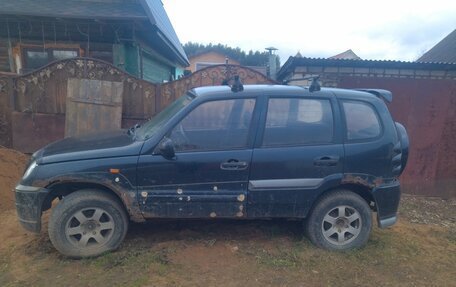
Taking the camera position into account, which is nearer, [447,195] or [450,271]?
[450,271]

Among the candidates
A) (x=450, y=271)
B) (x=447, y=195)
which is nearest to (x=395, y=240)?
(x=450, y=271)

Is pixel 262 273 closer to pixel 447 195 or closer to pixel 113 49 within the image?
pixel 447 195

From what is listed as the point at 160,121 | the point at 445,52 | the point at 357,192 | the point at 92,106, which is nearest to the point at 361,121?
the point at 357,192

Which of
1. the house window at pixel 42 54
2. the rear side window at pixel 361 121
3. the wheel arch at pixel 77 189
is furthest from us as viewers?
the house window at pixel 42 54

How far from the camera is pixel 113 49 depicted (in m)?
9.24

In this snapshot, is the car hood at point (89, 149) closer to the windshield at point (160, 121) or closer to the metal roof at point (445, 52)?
the windshield at point (160, 121)

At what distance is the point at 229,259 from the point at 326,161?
145cm

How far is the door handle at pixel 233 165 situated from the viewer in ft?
12.1

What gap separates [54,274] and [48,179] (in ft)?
2.94

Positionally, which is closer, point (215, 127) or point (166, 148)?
point (166, 148)

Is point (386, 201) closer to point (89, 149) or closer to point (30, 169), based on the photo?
point (89, 149)

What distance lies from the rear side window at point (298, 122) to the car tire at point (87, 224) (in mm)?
1725

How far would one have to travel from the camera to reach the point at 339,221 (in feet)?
13.0

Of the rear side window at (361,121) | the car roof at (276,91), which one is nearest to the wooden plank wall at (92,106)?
the car roof at (276,91)
